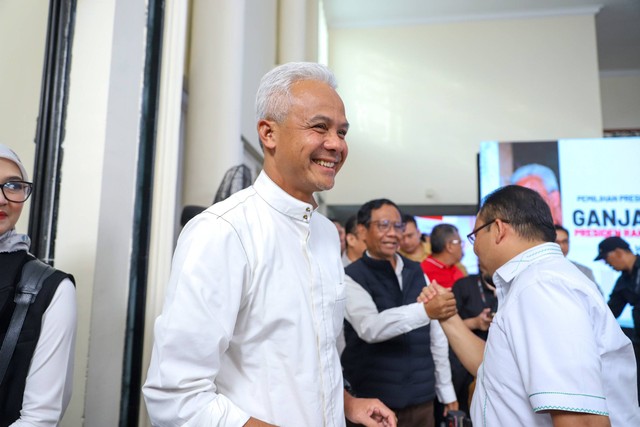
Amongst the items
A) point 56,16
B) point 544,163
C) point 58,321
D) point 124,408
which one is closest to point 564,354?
point 58,321

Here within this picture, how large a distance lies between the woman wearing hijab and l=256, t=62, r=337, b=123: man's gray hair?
28.3 inches

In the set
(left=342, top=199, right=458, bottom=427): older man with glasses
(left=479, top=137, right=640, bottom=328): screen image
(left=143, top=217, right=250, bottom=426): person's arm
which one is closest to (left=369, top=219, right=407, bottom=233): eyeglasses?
(left=342, top=199, right=458, bottom=427): older man with glasses

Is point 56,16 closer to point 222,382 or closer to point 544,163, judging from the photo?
point 222,382

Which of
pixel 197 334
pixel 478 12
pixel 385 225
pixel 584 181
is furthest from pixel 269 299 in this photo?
pixel 478 12

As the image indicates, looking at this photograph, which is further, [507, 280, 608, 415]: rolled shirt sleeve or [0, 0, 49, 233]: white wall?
[0, 0, 49, 233]: white wall

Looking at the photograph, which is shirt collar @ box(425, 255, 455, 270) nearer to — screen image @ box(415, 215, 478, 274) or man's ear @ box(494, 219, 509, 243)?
man's ear @ box(494, 219, 509, 243)

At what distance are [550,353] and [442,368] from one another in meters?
1.43

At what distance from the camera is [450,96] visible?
326 inches

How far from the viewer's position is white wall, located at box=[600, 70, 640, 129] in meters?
9.88

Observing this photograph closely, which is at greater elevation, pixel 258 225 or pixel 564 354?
pixel 258 225

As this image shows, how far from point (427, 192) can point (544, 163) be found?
3.90 meters

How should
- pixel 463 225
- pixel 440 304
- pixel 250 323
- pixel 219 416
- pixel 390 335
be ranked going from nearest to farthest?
pixel 219 416, pixel 250 323, pixel 440 304, pixel 390 335, pixel 463 225

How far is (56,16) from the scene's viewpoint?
194cm

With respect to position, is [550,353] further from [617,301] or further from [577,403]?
[617,301]
